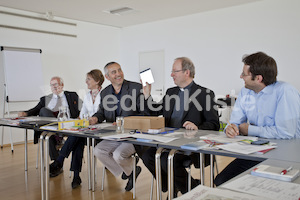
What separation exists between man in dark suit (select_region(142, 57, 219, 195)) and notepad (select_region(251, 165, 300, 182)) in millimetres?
1261

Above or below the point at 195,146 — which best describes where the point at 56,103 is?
above

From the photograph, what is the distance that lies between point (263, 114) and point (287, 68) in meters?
3.82

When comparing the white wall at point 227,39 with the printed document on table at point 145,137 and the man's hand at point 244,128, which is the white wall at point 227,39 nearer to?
the man's hand at point 244,128

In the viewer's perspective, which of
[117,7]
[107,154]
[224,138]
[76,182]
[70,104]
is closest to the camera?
[224,138]

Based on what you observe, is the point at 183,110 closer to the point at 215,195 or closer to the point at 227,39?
the point at 215,195

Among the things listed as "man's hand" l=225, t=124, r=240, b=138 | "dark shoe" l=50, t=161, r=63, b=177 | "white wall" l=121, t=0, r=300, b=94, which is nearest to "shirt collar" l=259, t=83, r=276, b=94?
"man's hand" l=225, t=124, r=240, b=138

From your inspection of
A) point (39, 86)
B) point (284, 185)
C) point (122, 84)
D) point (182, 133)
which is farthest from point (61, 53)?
point (284, 185)

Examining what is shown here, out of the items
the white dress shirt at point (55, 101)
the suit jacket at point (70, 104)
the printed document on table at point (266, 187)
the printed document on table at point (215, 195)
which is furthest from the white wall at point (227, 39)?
the printed document on table at point (215, 195)

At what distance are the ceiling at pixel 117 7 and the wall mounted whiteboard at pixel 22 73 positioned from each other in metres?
0.91

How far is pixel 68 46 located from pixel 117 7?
1.60 m

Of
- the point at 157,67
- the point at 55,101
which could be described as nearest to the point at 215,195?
the point at 55,101

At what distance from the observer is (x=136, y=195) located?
3031 mm

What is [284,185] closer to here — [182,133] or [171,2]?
[182,133]

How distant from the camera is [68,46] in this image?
7.00m
